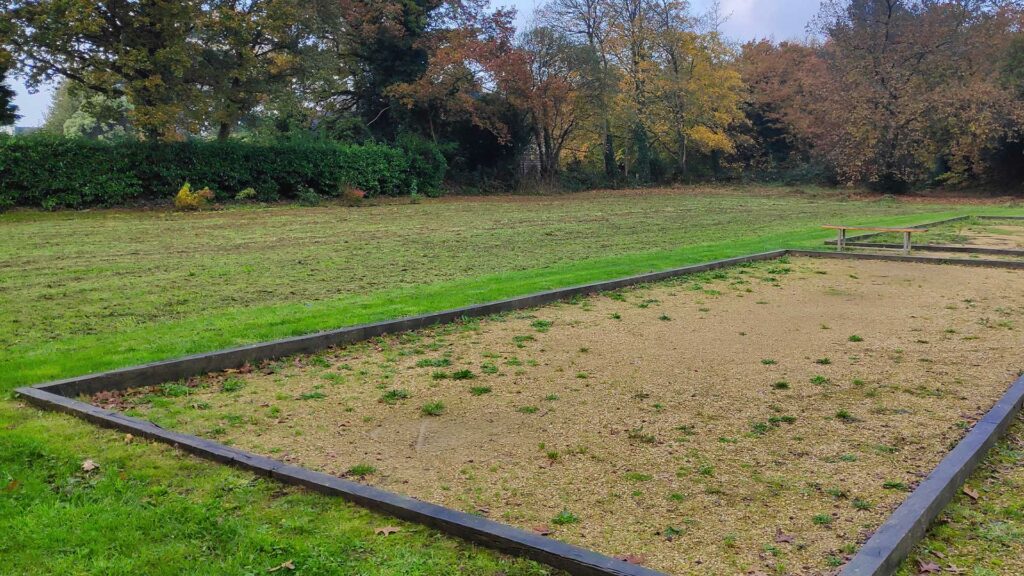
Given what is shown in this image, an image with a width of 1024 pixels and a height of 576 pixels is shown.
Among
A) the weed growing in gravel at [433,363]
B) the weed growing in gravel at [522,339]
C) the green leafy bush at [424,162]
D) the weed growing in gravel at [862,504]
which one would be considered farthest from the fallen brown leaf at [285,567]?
the green leafy bush at [424,162]

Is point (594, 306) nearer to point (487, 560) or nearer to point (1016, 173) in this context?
point (487, 560)

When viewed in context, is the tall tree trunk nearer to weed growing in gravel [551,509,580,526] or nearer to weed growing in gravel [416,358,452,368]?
weed growing in gravel [416,358,452,368]

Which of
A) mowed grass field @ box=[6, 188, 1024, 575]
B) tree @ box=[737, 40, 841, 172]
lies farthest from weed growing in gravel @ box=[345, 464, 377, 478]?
tree @ box=[737, 40, 841, 172]

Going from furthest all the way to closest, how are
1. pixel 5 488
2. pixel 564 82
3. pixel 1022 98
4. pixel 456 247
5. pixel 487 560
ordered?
pixel 564 82, pixel 1022 98, pixel 456 247, pixel 5 488, pixel 487 560

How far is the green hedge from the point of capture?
18969mm

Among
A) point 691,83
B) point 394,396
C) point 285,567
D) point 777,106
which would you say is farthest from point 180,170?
point 777,106

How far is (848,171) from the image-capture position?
29328mm

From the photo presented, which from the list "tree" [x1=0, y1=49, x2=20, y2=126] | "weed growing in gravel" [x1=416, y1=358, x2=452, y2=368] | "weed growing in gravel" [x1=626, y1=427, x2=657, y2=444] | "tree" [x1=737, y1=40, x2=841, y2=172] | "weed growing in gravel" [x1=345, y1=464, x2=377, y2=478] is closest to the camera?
"weed growing in gravel" [x1=345, y1=464, x2=377, y2=478]

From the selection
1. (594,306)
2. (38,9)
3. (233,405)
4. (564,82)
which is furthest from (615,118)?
(233,405)

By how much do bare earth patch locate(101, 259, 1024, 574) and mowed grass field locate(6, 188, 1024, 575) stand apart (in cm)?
50

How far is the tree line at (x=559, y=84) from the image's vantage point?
21.3 meters

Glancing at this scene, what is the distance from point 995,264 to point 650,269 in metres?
4.95

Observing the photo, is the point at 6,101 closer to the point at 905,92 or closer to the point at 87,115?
the point at 87,115

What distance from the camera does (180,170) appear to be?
21.8m
